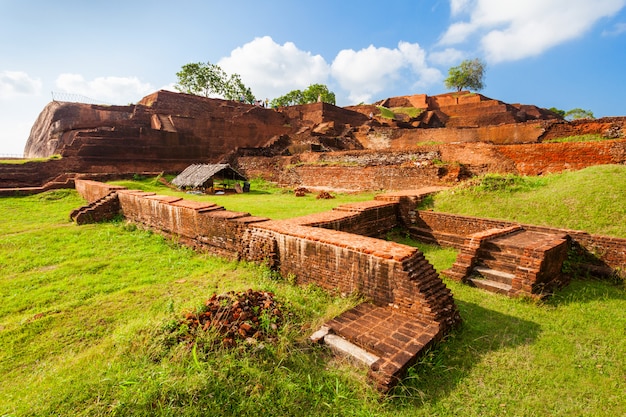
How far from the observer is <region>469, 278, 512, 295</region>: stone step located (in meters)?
4.18

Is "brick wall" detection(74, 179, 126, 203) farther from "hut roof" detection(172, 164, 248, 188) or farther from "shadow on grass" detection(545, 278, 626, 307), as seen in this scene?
"shadow on grass" detection(545, 278, 626, 307)

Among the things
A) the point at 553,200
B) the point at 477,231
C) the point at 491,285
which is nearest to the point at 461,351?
the point at 491,285

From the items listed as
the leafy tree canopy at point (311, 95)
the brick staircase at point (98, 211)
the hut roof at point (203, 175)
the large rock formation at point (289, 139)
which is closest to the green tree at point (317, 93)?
the leafy tree canopy at point (311, 95)

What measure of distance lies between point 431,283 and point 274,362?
68.7 inches

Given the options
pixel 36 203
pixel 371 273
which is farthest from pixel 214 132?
pixel 371 273

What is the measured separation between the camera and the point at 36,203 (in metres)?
10.5

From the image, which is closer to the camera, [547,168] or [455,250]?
[455,250]

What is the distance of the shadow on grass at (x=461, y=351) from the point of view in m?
2.32

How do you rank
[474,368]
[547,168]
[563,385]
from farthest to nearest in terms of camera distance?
[547,168] → [474,368] → [563,385]

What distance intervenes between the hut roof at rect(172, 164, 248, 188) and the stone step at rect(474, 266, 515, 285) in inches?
415

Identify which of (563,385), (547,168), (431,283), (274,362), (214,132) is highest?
(214,132)

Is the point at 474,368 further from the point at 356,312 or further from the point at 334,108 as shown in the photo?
the point at 334,108

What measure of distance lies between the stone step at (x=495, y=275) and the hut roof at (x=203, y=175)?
10.5 meters

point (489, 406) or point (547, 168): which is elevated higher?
point (547, 168)
